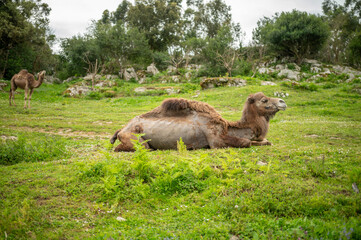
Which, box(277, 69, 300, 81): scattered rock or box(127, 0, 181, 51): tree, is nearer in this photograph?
box(277, 69, 300, 81): scattered rock

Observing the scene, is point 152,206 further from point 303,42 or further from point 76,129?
point 303,42

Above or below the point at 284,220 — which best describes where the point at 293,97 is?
above

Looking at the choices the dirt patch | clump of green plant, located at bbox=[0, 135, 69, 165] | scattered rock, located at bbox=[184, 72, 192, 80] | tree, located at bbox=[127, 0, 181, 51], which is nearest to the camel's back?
clump of green plant, located at bbox=[0, 135, 69, 165]

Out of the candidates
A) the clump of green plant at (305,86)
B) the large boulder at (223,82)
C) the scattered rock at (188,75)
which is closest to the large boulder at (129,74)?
the scattered rock at (188,75)

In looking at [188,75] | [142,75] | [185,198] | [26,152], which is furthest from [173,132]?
[142,75]

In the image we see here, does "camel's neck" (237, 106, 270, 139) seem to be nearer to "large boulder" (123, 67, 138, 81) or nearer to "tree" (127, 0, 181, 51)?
"large boulder" (123, 67, 138, 81)

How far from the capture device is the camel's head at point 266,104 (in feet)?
23.8

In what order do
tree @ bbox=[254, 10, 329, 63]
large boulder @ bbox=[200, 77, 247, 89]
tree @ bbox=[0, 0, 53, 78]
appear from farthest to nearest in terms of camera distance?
tree @ bbox=[254, 10, 329, 63]
tree @ bbox=[0, 0, 53, 78]
large boulder @ bbox=[200, 77, 247, 89]

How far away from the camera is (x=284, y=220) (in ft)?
10.3

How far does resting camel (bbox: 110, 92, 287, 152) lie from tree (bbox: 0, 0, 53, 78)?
34.9 m

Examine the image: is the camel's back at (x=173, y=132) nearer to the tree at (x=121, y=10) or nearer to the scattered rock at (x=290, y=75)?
the scattered rock at (x=290, y=75)

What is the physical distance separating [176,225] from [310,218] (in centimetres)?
181

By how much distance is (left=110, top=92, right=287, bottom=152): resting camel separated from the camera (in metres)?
6.89

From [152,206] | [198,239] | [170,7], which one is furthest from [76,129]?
[170,7]
